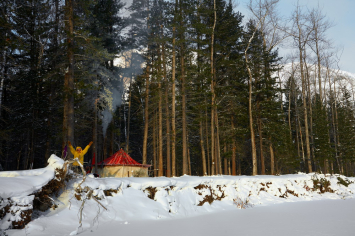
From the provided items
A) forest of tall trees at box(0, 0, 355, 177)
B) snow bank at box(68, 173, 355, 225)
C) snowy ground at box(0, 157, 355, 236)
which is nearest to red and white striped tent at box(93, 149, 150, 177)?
forest of tall trees at box(0, 0, 355, 177)

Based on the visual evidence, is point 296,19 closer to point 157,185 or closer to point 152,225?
point 157,185

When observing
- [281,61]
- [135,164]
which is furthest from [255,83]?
[135,164]

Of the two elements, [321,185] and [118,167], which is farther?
[118,167]

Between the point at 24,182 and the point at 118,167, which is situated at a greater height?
the point at 24,182

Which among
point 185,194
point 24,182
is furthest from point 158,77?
point 24,182

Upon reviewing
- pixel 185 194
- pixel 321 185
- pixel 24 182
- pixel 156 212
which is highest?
pixel 24 182

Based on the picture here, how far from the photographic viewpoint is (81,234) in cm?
515

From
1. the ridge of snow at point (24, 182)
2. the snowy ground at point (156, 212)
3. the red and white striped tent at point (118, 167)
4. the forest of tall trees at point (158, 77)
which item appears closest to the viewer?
the ridge of snow at point (24, 182)

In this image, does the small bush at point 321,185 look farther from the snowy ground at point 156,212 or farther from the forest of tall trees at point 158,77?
the snowy ground at point 156,212

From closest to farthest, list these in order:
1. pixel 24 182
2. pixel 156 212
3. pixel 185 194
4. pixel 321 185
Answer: pixel 24 182
pixel 156 212
pixel 185 194
pixel 321 185

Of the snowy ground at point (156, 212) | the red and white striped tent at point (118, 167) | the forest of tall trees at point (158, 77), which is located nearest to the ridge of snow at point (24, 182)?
the snowy ground at point (156, 212)

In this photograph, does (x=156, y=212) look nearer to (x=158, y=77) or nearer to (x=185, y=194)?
(x=185, y=194)

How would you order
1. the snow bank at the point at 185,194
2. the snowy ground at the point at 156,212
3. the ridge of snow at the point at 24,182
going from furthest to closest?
1. the snow bank at the point at 185,194
2. the snowy ground at the point at 156,212
3. the ridge of snow at the point at 24,182

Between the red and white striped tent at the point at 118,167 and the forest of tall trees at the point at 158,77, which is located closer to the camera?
the forest of tall trees at the point at 158,77
